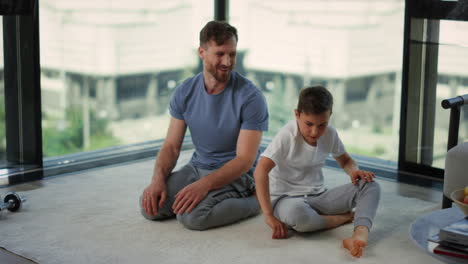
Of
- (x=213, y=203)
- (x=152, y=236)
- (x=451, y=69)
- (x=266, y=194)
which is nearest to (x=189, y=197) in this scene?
(x=213, y=203)

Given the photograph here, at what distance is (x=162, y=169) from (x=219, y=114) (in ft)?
1.20

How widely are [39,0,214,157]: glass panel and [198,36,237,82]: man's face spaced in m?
1.34

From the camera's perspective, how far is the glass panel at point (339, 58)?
4.22 m

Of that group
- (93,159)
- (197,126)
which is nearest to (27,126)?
(93,159)

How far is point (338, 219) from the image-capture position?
9.88 feet

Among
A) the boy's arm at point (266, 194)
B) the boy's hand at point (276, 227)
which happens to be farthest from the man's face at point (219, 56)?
the boy's hand at point (276, 227)

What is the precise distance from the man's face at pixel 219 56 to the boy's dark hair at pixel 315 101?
42 centimetres

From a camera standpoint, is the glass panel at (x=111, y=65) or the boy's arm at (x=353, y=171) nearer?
the boy's arm at (x=353, y=171)

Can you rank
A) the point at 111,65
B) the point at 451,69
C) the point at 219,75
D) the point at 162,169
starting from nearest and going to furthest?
the point at 219,75 < the point at 162,169 < the point at 451,69 < the point at 111,65

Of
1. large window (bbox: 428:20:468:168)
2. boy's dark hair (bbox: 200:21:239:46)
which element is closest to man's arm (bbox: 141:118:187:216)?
boy's dark hair (bbox: 200:21:239:46)

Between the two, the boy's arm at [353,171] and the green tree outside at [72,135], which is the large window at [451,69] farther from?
the green tree outside at [72,135]

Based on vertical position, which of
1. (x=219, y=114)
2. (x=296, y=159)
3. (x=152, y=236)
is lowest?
→ (x=152, y=236)

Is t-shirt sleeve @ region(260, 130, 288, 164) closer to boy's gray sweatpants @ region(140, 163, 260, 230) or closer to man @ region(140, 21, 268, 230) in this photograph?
man @ region(140, 21, 268, 230)

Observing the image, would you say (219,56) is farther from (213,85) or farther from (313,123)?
(313,123)
